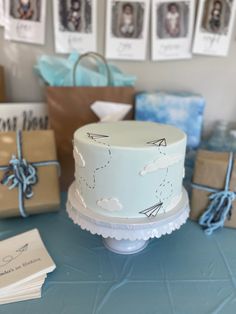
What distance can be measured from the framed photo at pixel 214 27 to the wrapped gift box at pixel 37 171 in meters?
0.57

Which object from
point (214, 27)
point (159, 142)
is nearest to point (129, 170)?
point (159, 142)

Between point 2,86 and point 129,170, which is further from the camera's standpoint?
point 2,86

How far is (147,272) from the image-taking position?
1.99 ft

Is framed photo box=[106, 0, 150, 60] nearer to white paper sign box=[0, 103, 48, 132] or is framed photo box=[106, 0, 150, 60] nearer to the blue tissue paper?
the blue tissue paper

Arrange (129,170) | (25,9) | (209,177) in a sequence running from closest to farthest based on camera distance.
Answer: (129,170)
(209,177)
(25,9)

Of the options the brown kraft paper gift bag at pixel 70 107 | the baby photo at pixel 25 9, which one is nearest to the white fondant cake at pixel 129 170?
the brown kraft paper gift bag at pixel 70 107

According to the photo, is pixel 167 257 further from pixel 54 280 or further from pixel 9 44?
pixel 9 44

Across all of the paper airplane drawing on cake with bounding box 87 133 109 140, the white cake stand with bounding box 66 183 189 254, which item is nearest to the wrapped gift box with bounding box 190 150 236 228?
the white cake stand with bounding box 66 183 189 254

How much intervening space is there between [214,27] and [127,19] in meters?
0.28

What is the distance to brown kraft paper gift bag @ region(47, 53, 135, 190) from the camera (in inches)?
33.3

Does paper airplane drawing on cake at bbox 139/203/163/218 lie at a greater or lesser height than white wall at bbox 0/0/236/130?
lesser

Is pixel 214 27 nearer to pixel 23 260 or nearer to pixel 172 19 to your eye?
pixel 172 19

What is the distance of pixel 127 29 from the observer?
2.91 ft

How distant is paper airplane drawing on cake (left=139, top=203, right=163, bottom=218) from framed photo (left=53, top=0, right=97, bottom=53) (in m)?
0.59
